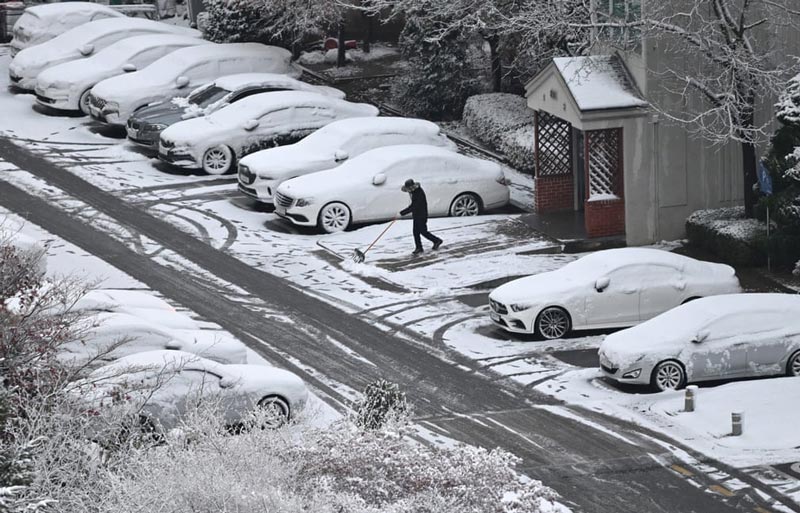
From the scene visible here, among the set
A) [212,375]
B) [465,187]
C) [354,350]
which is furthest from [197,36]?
[212,375]

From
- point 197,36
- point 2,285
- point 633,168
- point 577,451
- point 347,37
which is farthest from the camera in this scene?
point 347,37

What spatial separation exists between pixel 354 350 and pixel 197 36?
60.2 feet

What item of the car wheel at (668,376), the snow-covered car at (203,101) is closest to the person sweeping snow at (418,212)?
the car wheel at (668,376)

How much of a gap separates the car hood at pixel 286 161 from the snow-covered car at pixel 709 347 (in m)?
9.10

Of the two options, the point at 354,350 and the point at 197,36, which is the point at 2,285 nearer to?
the point at 354,350

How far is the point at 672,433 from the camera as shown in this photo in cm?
1554

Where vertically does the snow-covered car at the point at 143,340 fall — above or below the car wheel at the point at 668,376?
above

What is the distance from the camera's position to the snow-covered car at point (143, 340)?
1548 centimetres

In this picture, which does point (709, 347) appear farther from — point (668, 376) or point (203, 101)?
point (203, 101)

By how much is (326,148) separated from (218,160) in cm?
271

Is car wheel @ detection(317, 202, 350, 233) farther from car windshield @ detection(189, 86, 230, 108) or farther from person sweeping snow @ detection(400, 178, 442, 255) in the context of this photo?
car windshield @ detection(189, 86, 230, 108)

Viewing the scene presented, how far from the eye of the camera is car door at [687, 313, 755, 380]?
17.0 m

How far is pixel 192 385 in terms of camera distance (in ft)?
48.7

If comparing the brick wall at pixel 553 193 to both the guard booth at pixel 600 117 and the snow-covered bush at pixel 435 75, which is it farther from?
A: the snow-covered bush at pixel 435 75
